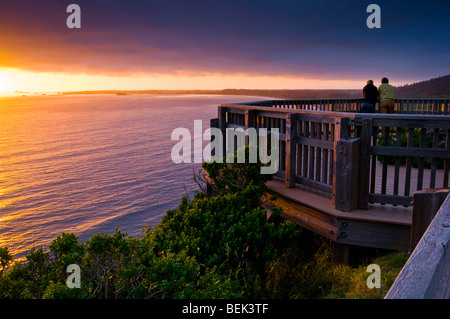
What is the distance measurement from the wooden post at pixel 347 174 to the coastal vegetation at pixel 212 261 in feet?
3.16

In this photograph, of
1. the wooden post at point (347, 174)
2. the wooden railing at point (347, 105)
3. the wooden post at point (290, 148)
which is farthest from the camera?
the wooden railing at point (347, 105)

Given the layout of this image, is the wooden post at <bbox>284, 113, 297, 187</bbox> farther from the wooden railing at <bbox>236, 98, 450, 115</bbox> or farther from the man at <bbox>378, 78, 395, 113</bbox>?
the man at <bbox>378, 78, 395, 113</bbox>

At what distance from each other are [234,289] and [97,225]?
8.48m

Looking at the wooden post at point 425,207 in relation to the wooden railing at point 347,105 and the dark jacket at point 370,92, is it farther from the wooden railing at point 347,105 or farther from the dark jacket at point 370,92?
the dark jacket at point 370,92

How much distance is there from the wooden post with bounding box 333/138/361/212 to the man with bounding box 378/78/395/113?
8.48m

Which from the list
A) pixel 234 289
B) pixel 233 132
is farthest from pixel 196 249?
pixel 233 132

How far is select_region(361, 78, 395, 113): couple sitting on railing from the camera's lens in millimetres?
12992

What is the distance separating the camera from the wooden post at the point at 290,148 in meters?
7.24

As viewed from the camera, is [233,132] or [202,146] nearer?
[233,132]

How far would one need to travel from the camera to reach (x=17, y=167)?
20.8 metres

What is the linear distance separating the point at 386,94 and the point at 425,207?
1090 cm

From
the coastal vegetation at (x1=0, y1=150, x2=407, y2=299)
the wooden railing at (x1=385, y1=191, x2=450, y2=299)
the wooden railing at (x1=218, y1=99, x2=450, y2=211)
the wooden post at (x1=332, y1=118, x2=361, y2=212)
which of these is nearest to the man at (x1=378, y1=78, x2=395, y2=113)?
the wooden railing at (x1=218, y1=99, x2=450, y2=211)

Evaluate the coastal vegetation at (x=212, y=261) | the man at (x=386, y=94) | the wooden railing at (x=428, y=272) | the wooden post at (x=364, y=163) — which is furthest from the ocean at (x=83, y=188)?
the man at (x=386, y=94)
